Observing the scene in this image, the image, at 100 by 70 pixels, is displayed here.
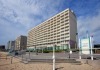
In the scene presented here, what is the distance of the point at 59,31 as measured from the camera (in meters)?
85.3

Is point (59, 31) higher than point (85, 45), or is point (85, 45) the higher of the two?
point (59, 31)

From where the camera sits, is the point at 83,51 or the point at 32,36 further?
the point at 32,36

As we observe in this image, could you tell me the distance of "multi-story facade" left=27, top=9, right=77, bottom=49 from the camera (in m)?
77.6

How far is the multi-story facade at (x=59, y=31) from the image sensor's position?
254 ft

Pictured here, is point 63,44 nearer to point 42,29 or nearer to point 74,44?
point 74,44

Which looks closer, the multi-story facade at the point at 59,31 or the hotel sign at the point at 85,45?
the hotel sign at the point at 85,45

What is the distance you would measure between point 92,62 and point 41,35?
A: 9605 centimetres

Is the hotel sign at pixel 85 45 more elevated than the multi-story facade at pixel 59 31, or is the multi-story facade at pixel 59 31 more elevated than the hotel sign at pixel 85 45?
the multi-story facade at pixel 59 31

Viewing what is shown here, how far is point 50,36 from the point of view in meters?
93.8

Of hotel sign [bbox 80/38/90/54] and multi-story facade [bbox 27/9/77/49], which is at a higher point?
multi-story facade [bbox 27/9/77/49]

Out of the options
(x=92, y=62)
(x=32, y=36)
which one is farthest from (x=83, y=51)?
(x=32, y=36)

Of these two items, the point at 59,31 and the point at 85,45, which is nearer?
the point at 85,45

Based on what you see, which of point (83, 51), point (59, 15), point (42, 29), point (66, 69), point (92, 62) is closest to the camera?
point (66, 69)

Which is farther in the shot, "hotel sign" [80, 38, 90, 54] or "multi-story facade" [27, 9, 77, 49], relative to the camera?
"multi-story facade" [27, 9, 77, 49]
